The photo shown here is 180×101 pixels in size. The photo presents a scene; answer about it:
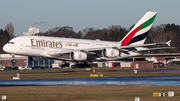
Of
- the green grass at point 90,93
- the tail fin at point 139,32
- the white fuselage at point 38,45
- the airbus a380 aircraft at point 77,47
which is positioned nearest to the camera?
the green grass at point 90,93

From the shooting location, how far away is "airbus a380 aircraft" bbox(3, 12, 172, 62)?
5922 cm

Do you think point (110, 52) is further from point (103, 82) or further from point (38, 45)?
point (103, 82)

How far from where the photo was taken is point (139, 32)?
69.2 metres

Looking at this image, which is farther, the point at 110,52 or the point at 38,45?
the point at 110,52

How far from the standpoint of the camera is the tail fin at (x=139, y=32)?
69125 millimetres

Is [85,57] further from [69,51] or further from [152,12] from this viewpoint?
[152,12]

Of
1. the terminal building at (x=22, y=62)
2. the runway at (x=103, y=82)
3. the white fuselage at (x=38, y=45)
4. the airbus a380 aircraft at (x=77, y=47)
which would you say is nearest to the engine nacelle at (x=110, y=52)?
the airbus a380 aircraft at (x=77, y=47)

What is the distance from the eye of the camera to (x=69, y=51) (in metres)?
62.4

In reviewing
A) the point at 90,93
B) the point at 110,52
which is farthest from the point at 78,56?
the point at 90,93

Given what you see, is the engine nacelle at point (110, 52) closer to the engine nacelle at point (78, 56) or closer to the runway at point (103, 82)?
the engine nacelle at point (78, 56)

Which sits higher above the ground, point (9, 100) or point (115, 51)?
point (115, 51)

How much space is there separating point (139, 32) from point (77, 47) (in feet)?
51.0

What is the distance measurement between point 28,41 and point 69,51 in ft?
29.7

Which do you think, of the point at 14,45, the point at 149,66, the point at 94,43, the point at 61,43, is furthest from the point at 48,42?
the point at 149,66
